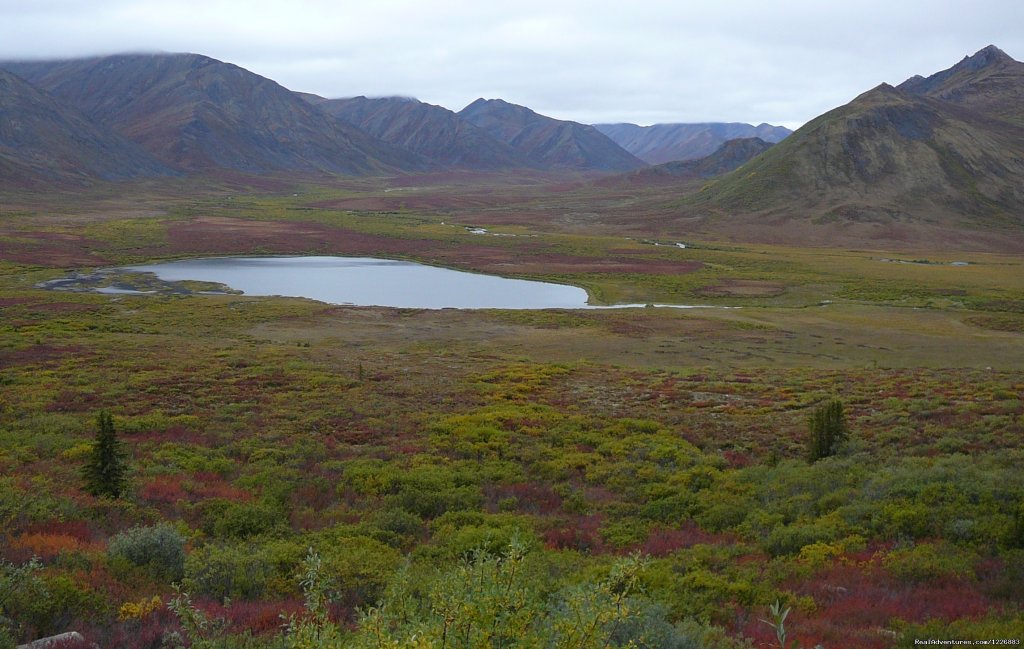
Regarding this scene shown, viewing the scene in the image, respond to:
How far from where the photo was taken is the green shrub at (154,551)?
10.4 metres

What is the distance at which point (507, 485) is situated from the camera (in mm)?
16844

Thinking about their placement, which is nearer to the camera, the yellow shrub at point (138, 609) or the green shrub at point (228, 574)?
the yellow shrub at point (138, 609)

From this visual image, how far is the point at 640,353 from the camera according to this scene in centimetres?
4188

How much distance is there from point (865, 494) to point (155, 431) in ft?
62.7

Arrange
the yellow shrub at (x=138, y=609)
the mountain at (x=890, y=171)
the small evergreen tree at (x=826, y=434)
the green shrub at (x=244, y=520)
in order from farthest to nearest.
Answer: the mountain at (x=890, y=171) < the small evergreen tree at (x=826, y=434) < the green shrub at (x=244, y=520) < the yellow shrub at (x=138, y=609)

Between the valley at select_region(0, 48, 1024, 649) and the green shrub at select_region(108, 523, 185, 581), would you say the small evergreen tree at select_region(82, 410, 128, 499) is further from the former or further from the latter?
the green shrub at select_region(108, 523, 185, 581)

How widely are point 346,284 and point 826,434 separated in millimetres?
61611

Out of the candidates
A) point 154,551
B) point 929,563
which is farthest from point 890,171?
point 154,551

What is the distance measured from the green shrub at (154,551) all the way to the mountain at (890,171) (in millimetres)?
146946

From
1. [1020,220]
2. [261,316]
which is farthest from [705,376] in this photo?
[1020,220]

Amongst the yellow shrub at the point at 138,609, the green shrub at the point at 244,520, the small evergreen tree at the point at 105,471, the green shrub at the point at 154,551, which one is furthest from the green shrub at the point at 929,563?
the small evergreen tree at the point at 105,471

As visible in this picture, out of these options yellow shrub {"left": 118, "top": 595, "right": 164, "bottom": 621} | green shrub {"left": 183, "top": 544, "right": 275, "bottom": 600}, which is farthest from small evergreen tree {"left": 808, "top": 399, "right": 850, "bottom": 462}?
yellow shrub {"left": 118, "top": 595, "right": 164, "bottom": 621}

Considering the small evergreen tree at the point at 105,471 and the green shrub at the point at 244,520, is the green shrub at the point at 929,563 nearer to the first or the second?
the green shrub at the point at 244,520

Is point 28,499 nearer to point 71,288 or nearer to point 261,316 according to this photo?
point 261,316
